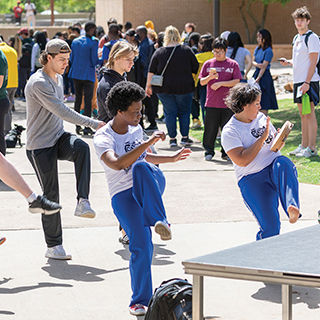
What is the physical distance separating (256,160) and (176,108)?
233 inches

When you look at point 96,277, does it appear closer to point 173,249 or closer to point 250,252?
point 173,249

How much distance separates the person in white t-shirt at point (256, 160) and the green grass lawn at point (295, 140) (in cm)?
353

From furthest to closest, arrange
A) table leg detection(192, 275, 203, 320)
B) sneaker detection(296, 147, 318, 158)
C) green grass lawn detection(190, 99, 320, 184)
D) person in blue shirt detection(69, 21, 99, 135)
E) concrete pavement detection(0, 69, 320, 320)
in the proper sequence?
person in blue shirt detection(69, 21, 99, 135) → sneaker detection(296, 147, 318, 158) → green grass lawn detection(190, 99, 320, 184) → concrete pavement detection(0, 69, 320, 320) → table leg detection(192, 275, 203, 320)

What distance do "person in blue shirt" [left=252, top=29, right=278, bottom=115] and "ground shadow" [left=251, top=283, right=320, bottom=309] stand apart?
659 centimetres

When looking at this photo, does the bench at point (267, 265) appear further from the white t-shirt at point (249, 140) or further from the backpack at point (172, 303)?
the white t-shirt at point (249, 140)

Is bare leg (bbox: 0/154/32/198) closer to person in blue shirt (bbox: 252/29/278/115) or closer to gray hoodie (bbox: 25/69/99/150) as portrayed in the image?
gray hoodie (bbox: 25/69/99/150)

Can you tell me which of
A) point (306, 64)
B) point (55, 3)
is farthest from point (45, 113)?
point (55, 3)

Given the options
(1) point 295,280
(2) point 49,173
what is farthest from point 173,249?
(1) point 295,280

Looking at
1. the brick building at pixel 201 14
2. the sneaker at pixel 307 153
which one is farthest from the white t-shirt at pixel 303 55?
the brick building at pixel 201 14

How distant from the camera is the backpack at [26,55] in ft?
56.5

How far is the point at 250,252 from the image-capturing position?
2.55 m

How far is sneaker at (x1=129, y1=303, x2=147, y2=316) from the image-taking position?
3.74 metres

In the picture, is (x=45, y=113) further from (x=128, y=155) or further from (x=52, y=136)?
(x=128, y=155)

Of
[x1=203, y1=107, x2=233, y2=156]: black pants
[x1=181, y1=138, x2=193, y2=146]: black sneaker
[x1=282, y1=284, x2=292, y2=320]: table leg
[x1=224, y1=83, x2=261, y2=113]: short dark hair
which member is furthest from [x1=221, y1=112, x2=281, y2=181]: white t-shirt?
[x1=181, y1=138, x2=193, y2=146]: black sneaker
